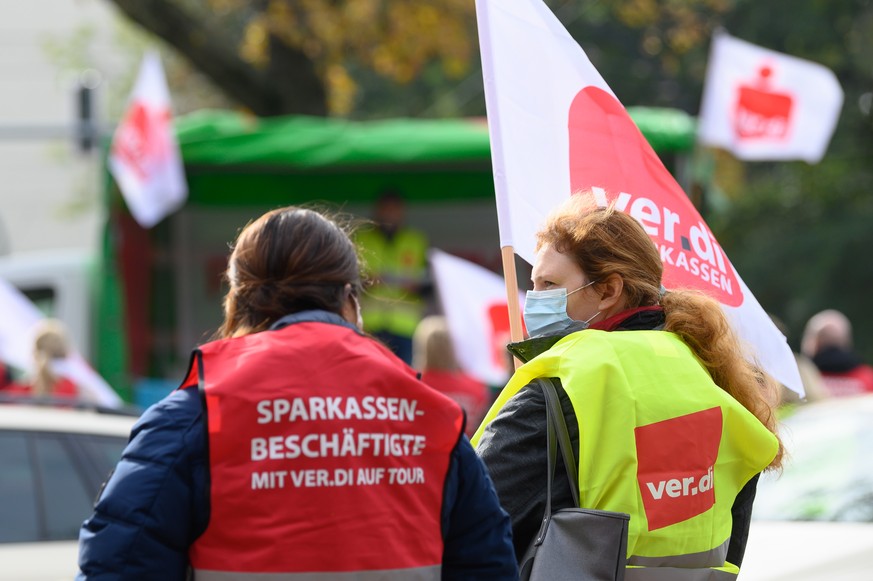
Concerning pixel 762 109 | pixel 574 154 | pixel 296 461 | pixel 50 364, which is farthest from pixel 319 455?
pixel 762 109

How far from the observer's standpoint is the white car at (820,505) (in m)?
5.01

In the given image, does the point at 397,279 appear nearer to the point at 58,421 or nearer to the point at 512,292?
the point at 58,421

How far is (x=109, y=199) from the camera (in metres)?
11.2

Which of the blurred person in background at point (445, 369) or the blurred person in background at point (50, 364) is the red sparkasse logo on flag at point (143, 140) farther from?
the blurred person in background at point (445, 369)

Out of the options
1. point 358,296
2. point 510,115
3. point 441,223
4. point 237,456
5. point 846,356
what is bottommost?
point 846,356

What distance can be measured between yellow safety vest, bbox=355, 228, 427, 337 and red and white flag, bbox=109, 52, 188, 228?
1552 mm

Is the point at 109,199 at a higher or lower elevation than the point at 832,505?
higher

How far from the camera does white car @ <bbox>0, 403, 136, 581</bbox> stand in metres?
5.14

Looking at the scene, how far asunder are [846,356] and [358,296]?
8460 millimetres

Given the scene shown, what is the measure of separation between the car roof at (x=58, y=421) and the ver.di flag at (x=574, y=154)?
8.55 feet

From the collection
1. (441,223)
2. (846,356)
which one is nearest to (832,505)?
(846,356)

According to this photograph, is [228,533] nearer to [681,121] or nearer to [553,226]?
[553,226]

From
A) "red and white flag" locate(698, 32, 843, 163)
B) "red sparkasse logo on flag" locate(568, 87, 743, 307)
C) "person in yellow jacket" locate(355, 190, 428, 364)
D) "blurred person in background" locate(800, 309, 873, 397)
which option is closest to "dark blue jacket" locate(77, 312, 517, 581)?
"red sparkasse logo on flag" locate(568, 87, 743, 307)

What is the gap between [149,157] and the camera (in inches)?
412
